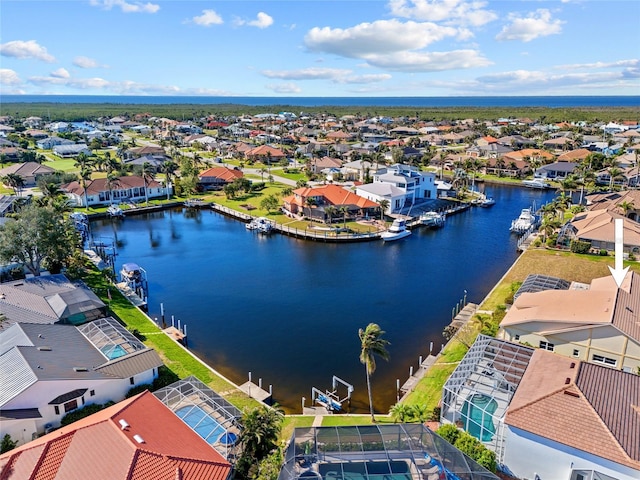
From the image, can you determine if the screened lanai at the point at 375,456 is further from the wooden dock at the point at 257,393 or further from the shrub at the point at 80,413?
the shrub at the point at 80,413

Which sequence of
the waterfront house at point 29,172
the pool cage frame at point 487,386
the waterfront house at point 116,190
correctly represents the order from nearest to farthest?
the pool cage frame at point 487,386
the waterfront house at point 116,190
the waterfront house at point 29,172

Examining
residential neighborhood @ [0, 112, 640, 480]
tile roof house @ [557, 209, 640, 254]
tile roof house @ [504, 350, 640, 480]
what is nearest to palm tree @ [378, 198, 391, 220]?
residential neighborhood @ [0, 112, 640, 480]

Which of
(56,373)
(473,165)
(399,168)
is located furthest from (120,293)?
(473,165)

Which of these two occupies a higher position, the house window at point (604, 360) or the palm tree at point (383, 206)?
the palm tree at point (383, 206)

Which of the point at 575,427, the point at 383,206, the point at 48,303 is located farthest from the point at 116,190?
the point at 575,427

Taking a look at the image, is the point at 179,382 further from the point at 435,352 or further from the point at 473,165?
the point at 473,165

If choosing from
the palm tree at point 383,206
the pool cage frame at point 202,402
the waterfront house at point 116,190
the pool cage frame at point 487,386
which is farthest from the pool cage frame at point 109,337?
the waterfront house at point 116,190

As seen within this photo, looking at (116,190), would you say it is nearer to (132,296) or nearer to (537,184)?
(132,296)
